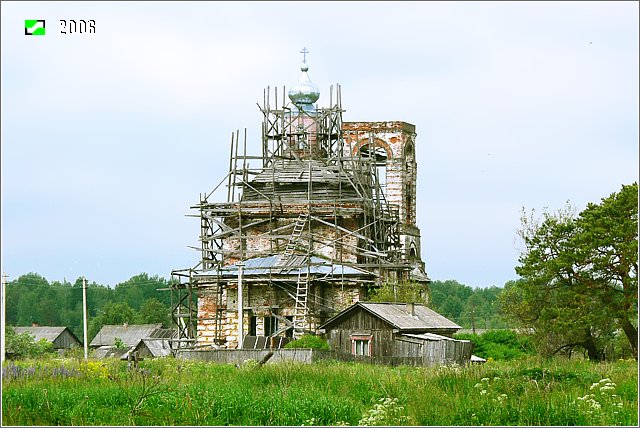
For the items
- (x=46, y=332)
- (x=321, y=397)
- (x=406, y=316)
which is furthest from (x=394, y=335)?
(x=46, y=332)

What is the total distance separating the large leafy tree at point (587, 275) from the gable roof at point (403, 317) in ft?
7.84

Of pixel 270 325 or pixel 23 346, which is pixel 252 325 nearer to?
pixel 270 325

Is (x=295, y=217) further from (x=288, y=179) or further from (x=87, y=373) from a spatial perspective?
(x=87, y=373)

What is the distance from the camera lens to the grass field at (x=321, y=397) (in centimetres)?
1554

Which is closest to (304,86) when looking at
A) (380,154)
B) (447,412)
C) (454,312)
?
(380,154)

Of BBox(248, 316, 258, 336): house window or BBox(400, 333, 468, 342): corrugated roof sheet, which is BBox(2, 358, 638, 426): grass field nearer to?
BBox(400, 333, 468, 342): corrugated roof sheet

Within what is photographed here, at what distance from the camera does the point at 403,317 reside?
102 feet

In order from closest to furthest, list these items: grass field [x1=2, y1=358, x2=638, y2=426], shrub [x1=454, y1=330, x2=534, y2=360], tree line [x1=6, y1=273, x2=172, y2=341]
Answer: grass field [x1=2, y1=358, x2=638, y2=426]
shrub [x1=454, y1=330, x2=534, y2=360]
tree line [x1=6, y1=273, x2=172, y2=341]

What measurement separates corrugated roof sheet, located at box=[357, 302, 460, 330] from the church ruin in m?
3.80

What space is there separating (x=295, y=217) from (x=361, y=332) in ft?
27.8

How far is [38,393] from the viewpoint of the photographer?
16.9 meters

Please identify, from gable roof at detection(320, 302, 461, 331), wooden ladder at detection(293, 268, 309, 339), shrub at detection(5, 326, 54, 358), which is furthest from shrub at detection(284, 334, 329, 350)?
shrub at detection(5, 326, 54, 358)

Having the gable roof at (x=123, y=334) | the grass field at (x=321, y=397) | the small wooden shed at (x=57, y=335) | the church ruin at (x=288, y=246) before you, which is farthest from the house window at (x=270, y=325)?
the small wooden shed at (x=57, y=335)

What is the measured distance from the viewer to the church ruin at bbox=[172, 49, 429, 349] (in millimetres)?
36531
